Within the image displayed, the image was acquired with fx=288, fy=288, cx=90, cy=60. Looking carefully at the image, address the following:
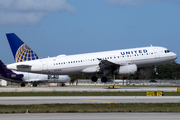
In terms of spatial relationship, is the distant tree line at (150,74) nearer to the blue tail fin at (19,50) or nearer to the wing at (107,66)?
the wing at (107,66)

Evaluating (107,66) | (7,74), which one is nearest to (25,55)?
(107,66)

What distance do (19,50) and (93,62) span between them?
49.3 feet

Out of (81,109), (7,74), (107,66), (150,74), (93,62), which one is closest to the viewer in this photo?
(81,109)

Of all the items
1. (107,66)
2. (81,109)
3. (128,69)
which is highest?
(107,66)

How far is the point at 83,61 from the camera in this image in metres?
56.0

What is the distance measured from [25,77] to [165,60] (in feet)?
174

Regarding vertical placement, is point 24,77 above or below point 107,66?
below

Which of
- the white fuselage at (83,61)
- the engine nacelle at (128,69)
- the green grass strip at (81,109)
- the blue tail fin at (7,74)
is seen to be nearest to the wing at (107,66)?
the white fuselage at (83,61)

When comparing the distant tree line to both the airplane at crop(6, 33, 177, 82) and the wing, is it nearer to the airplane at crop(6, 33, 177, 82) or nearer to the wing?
the airplane at crop(6, 33, 177, 82)

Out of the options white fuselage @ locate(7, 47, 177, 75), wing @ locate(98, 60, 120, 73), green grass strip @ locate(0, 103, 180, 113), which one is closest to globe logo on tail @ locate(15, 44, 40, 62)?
white fuselage @ locate(7, 47, 177, 75)

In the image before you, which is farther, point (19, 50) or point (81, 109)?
point (19, 50)

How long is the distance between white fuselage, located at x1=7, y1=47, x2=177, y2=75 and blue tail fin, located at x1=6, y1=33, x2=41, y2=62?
1.61 metres

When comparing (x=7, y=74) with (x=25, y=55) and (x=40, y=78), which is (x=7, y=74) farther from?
(x=25, y=55)

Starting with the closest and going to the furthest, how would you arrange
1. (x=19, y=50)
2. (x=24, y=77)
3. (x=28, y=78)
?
1. (x=19, y=50)
2. (x=24, y=77)
3. (x=28, y=78)
